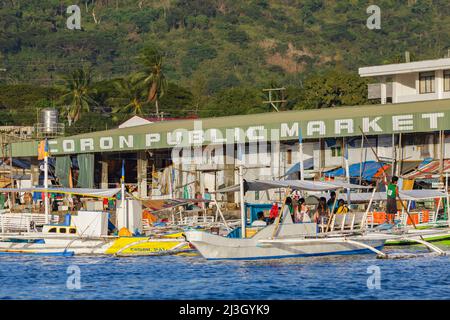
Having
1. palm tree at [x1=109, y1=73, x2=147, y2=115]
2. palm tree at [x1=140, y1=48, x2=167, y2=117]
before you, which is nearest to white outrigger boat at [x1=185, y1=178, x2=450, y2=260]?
palm tree at [x1=109, y1=73, x2=147, y2=115]

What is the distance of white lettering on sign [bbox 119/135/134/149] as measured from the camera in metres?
81.0

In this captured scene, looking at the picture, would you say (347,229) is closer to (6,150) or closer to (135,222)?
(135,222)

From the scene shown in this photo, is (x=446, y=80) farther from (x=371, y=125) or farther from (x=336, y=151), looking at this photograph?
(x=371, y=125)

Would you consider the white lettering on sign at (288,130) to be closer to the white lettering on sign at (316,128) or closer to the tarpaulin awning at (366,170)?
the white lettering on sign at (316,128)

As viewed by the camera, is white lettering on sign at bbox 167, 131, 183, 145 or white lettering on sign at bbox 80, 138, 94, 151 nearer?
white lettering on sign at bbox 167, 131, 183, 145

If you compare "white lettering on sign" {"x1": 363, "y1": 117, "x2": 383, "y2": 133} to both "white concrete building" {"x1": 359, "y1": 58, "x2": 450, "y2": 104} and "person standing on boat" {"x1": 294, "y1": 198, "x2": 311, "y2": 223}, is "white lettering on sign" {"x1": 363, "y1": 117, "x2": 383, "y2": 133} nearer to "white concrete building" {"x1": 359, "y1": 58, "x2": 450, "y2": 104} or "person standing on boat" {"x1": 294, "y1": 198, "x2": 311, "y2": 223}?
"white concrete building" {"x1": 359, "y1": 58, "x2": 450, "y2": 104}

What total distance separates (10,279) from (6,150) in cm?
5786

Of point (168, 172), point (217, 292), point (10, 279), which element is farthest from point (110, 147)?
point (217, 292)

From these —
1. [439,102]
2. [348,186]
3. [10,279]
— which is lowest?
[10,279]

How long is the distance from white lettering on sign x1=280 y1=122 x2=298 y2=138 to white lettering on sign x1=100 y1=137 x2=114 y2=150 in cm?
1616

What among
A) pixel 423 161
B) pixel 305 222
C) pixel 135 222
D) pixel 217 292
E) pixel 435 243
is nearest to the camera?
pixel 217 292

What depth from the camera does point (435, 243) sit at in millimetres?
43594

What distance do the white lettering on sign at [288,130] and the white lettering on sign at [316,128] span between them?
34.3 inches

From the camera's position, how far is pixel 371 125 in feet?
226
